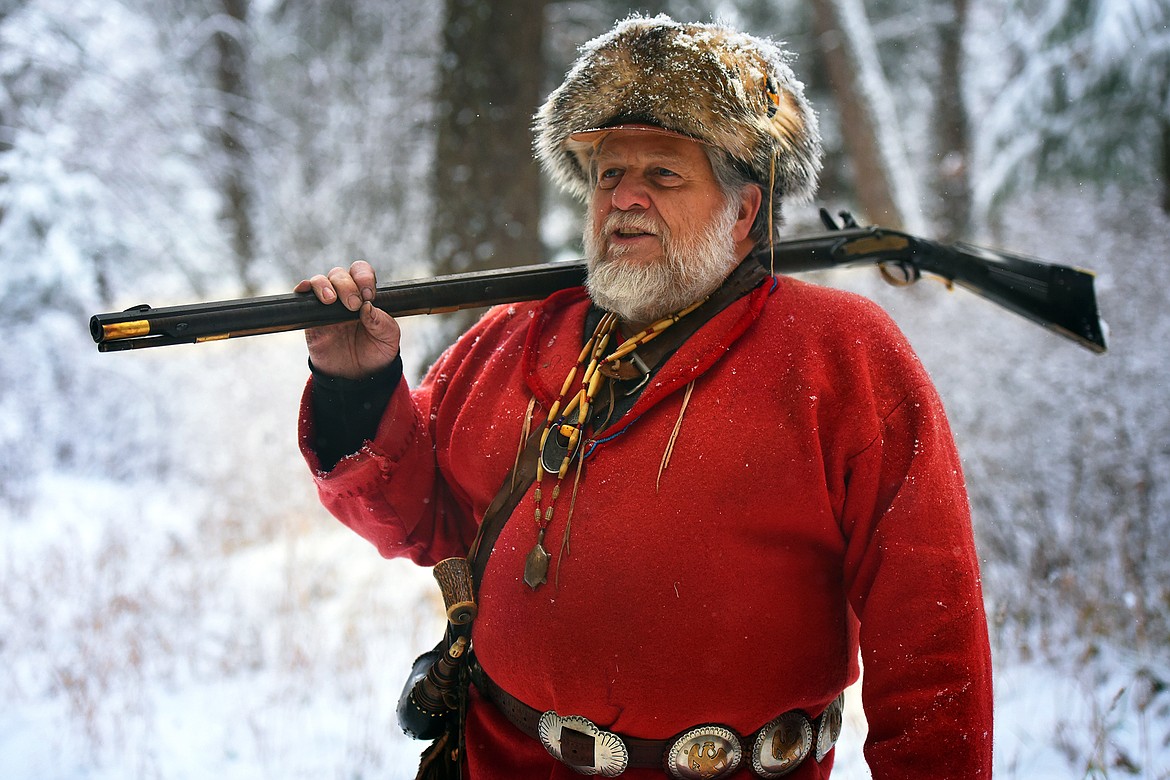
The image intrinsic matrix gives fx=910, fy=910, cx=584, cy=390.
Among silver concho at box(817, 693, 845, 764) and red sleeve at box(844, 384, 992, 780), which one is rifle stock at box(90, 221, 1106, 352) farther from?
silver concho at box(817, 693, 845, 764)

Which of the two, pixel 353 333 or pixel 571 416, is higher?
pixel 353 333

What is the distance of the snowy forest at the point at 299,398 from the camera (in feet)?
13.3

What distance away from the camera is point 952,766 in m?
1.80

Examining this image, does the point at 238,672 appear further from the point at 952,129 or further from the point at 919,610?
the point at 952,129

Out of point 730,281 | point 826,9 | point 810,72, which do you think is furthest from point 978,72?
point 730,281

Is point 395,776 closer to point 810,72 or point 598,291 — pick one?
point 598,291

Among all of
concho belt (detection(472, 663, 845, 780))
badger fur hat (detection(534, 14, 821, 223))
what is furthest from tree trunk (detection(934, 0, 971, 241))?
concho belt (detection(472, 663, 845, 780))

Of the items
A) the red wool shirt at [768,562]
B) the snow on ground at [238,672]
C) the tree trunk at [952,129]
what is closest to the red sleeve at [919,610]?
the red wool shirt at [768,562]

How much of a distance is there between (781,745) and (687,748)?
224mm

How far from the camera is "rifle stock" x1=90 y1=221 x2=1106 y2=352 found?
2012 millimetres

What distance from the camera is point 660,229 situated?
221 centimetres

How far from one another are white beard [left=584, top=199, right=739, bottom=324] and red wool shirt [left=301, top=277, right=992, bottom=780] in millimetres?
116

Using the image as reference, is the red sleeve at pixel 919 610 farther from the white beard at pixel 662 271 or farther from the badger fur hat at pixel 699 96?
the badger fur hat at pixel 699 96

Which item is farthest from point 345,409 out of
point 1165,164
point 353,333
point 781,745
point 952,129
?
point 952,129
